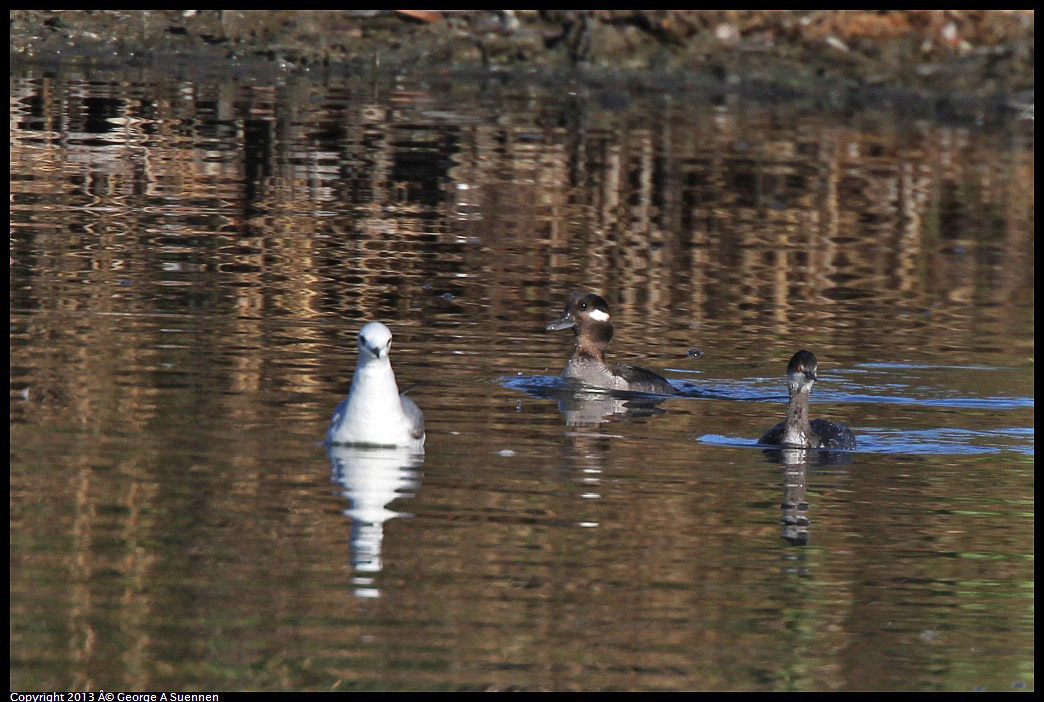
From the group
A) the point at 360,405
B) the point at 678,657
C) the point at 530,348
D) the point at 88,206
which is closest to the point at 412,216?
the point at 88,206

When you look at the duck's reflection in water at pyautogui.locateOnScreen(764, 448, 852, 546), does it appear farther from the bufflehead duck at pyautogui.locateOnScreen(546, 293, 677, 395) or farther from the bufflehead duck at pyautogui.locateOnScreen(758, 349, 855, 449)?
the bufflehead duck at pyautogui.locateOnScreen(546, 293, 677, 395)

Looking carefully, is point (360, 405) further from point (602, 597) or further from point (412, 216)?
point (412, 216)

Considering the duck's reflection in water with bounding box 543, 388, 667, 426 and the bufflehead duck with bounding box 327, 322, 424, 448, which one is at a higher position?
the bufflehead duck with bounding box 327, 322, 424, 448

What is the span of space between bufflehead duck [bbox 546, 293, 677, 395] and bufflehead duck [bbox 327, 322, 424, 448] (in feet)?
8.63

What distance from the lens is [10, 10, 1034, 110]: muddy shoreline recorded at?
2888cm

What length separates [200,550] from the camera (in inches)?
329

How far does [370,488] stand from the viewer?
9.60 metres

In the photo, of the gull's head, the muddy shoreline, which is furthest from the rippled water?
the muddy shoreline

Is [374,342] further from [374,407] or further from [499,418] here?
[499,418]

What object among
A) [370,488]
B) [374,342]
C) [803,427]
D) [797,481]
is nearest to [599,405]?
[803,427]

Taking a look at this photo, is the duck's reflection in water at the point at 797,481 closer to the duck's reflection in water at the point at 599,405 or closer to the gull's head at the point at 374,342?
the duck's reflection in water at the point at 599,405

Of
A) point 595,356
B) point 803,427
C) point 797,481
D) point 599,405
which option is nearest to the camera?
point 797,481

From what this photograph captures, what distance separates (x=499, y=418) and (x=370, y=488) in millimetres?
1991
